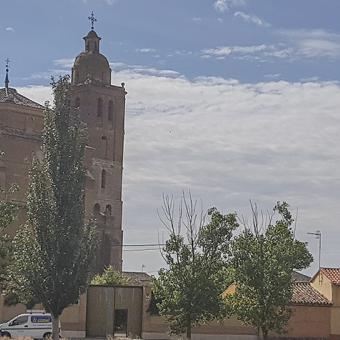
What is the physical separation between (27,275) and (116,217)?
167 ft

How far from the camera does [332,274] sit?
51.6 m

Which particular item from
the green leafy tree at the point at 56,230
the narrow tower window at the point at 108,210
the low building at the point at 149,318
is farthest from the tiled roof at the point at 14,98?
the green leafy tree at the point at 56,230

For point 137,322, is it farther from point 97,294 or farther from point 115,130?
point 115,130

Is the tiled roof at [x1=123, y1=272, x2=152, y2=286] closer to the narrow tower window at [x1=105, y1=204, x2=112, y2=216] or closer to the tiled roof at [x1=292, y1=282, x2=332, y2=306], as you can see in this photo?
the narrow tower window at [x1=105, y1=204, x2=112, y2=216]

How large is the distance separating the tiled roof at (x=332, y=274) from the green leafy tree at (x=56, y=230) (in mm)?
20892

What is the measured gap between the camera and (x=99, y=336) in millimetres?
47000

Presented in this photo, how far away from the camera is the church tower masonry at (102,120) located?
277 ft

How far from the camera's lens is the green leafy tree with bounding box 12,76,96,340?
3338cm

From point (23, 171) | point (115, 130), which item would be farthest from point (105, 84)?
point (23, 171)

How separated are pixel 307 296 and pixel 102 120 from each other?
41.8m

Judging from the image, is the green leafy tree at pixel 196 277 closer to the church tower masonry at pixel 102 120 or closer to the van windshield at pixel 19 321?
the van windshield at pixel 19 321

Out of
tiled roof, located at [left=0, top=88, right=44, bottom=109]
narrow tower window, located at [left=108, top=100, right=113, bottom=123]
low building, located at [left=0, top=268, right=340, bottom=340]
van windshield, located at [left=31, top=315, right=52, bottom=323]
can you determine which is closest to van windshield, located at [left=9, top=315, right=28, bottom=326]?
van windshield, located at [left=31, top=315, right=52, bottom=323]

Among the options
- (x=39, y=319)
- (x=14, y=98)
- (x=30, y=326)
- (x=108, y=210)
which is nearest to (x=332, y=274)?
(x=39, y=319)

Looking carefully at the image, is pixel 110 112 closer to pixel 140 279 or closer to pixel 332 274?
pixel 140 279
